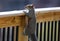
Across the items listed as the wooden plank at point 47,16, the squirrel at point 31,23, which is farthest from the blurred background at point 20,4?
the squirrel at point 31,23

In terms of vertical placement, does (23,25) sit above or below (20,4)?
below

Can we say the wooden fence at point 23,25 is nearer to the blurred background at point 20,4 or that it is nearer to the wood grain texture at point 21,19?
the wood grain texture at point 21,19

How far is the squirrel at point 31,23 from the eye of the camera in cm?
224

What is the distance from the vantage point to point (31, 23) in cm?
229

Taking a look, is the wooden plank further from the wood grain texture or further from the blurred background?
the blurred background

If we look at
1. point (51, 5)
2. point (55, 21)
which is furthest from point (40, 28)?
point (51, 5)

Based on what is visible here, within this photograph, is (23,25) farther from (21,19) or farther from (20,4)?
(20,4)

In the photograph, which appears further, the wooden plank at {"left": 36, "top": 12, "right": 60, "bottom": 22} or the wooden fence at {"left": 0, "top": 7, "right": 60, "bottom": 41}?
the wooden plank at {"left": 36, "top": 12, "right": 60, "bottom": 22}

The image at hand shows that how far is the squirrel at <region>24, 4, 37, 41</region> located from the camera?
88.3 inches

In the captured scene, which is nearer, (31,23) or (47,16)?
(31,23)

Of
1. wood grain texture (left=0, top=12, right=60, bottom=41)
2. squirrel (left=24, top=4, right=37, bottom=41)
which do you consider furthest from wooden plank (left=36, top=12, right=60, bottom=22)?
squirrel (left=24, top=4, right=37, bottom=41)

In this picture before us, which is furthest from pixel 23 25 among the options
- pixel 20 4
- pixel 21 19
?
pixel 20 4

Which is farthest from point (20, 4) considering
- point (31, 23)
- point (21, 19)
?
point (31, 23)

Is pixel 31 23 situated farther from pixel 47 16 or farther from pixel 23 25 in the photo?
pixel 47 16
